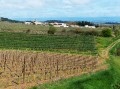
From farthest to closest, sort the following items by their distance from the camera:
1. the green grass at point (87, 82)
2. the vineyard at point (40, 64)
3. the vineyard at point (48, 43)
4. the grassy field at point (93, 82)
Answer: the vineyard at point (48, 43) → the vineyard at point (40, 64) → the grassy field at point (93, 82) → the green grass at point (87, 82)

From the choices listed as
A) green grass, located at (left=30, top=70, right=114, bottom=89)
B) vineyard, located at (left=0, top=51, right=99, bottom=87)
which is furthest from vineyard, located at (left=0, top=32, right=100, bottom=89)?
green grass, located at (left=30, top=70, right=114, bottom=89)

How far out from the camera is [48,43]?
59656 millimetres

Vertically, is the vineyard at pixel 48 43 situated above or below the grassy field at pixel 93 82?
below

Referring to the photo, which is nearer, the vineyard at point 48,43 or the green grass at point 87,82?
the green grass at point 87,82

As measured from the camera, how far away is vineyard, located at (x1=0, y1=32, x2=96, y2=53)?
55.2 meters

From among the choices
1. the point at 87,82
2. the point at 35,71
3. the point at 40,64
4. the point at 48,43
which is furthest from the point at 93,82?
the point at 48,43

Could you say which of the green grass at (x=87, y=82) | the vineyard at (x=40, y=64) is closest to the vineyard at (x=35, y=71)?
the vineyard at (x=40, y=64)

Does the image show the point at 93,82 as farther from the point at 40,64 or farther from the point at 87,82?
the point at 40,64

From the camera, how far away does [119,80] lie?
101 feet

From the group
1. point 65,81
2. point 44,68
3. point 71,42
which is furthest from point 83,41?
point 65,81

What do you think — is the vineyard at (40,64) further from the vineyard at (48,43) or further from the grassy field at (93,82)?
the grassy field at (93,82)

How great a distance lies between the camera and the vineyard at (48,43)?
55156 mm

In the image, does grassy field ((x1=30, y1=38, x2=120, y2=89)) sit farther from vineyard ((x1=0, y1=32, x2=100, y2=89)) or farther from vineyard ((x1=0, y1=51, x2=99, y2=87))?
vineyard ((x1=0, y1=51, x2=99, y2=87))

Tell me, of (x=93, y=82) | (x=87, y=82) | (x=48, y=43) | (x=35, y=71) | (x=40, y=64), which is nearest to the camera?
(x=87, y=82)
